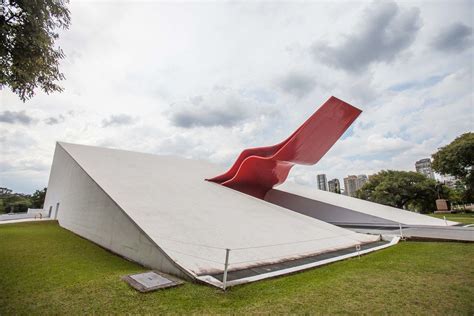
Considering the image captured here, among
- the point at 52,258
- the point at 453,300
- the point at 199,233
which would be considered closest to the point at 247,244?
the point at 199,233

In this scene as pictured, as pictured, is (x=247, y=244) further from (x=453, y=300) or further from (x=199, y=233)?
(x=453, y=300)

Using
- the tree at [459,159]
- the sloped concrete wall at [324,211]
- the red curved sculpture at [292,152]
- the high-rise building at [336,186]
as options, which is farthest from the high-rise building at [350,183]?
the red curved sculpture at [292,152]

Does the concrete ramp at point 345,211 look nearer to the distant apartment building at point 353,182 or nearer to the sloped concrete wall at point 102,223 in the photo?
the sloped concrete wall at point 102,223

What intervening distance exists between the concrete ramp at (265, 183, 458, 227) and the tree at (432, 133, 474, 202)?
619 inches

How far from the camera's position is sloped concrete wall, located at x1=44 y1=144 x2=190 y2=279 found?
Answer: 461cm

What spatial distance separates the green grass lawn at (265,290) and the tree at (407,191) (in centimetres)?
2796

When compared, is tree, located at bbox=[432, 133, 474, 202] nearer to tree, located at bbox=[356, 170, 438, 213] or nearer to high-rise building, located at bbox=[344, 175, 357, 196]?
tree, located at bbox=[356, 170, 438, 213]

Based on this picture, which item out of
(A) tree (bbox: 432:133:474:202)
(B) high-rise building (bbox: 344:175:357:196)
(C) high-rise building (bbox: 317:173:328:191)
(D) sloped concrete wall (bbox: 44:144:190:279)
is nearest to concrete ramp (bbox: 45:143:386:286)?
(D) sloped concrete wall (bbox: 44:144:190:279)

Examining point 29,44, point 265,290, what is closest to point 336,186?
point 265,290

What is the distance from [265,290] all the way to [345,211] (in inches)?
370

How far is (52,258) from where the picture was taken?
5.25 m

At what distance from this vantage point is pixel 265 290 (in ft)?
11.6

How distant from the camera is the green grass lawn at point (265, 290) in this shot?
2965mm

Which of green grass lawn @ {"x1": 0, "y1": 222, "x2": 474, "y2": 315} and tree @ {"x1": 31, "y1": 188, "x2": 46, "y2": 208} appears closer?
green grass lawn @ {"x1": 0, "y1": 222, "x2": 474, "y2": 315}
